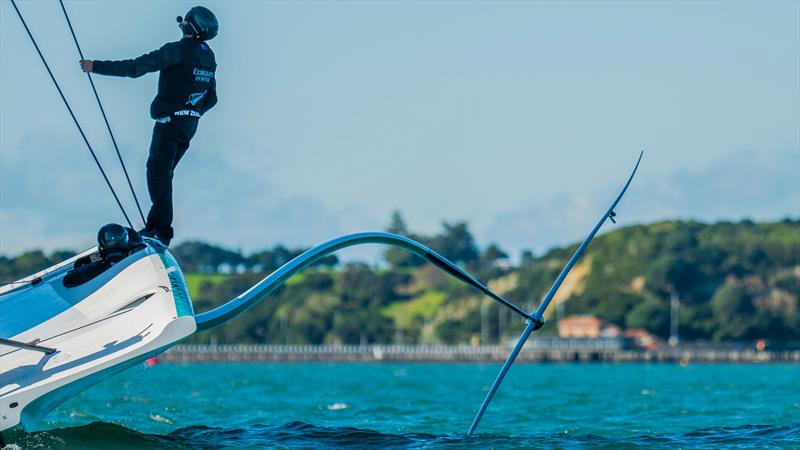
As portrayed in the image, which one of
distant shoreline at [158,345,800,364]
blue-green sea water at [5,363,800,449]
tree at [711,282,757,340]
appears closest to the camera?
blue-green sea water at [5,363,800,449]

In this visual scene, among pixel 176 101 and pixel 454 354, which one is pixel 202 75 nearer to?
pixel 176 101

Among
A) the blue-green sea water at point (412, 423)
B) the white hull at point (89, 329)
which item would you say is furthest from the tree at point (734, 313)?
the white hull at point (89, 329)

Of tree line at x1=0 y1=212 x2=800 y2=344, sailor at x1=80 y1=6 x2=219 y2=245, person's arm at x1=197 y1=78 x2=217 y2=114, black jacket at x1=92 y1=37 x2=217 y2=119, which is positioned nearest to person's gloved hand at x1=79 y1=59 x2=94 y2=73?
black jacket at x1=92 y1=37 x2=217 y2=119

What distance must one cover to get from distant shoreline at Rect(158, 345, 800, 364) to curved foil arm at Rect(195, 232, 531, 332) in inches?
6024

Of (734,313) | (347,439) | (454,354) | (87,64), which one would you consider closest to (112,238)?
(87,64)

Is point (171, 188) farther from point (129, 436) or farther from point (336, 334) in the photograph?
point (336, 334)

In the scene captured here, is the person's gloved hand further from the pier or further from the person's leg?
the pier

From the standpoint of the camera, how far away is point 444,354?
187 metres

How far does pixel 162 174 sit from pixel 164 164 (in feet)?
0.34

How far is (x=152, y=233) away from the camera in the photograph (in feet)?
54.4

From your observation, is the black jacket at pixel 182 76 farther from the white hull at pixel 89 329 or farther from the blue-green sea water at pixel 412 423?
the blue-green sea water at pixel 412 423

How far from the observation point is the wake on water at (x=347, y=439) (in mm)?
17797

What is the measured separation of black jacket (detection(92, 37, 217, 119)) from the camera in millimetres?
16062

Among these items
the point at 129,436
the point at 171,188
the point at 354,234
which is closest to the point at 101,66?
the point at 171,188
